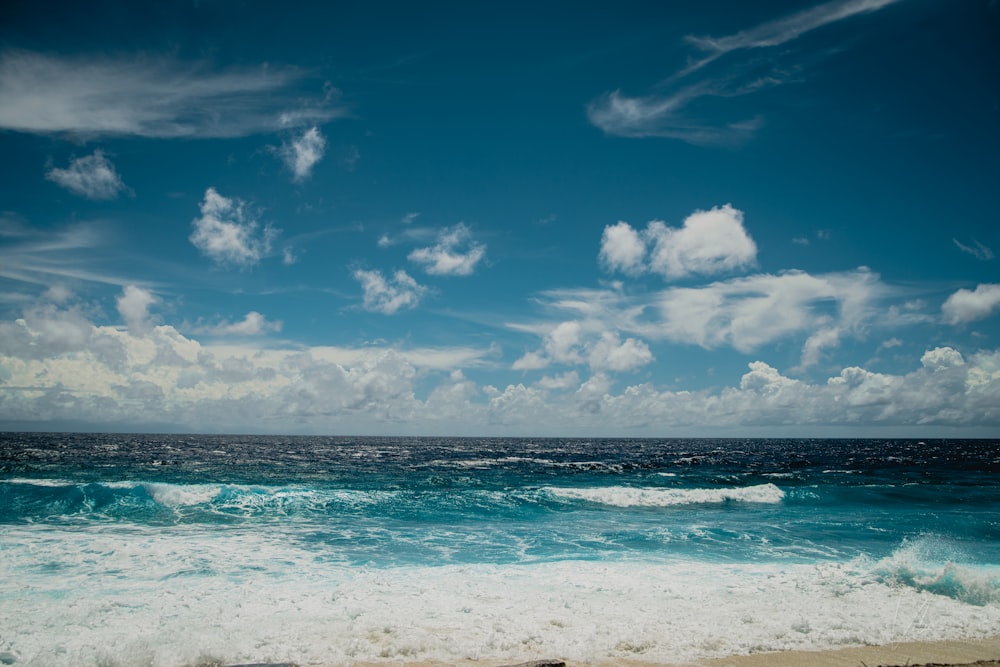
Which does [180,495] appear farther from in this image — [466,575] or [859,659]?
[859,659]

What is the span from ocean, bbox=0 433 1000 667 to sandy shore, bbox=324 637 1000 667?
217 millimetres

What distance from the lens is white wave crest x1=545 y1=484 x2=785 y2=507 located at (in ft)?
87.2

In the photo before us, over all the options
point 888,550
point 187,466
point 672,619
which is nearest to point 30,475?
point 187,466

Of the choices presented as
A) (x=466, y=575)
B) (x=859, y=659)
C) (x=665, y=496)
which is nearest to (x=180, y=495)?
(x=466, y=575)

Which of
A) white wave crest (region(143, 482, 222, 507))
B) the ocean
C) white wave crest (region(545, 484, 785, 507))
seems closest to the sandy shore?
the ocean

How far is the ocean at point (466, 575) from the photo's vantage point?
852 cm

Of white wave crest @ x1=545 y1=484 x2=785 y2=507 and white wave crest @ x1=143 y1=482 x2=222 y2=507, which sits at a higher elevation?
white wave crest @ x1=143 y1=482 x2=222 y2=507

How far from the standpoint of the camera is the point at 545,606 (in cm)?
1031

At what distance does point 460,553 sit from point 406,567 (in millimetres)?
2194

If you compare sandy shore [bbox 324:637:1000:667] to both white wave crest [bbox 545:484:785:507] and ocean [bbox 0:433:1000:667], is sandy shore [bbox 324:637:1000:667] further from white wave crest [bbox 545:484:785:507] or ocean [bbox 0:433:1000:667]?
white wave crest [bbox 545:484:785:507]

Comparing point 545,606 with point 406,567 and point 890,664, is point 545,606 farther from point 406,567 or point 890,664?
point 890,664

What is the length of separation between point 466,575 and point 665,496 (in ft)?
60.9

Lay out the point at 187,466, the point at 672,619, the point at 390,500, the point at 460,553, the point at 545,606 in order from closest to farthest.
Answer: the point at 672,619 → the point at 545,606 → the point at 460,553 → the point at 390,500 → the point at 187,466

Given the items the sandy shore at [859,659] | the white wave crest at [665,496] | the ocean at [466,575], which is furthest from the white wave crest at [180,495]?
the sandy shore at [859,659]
